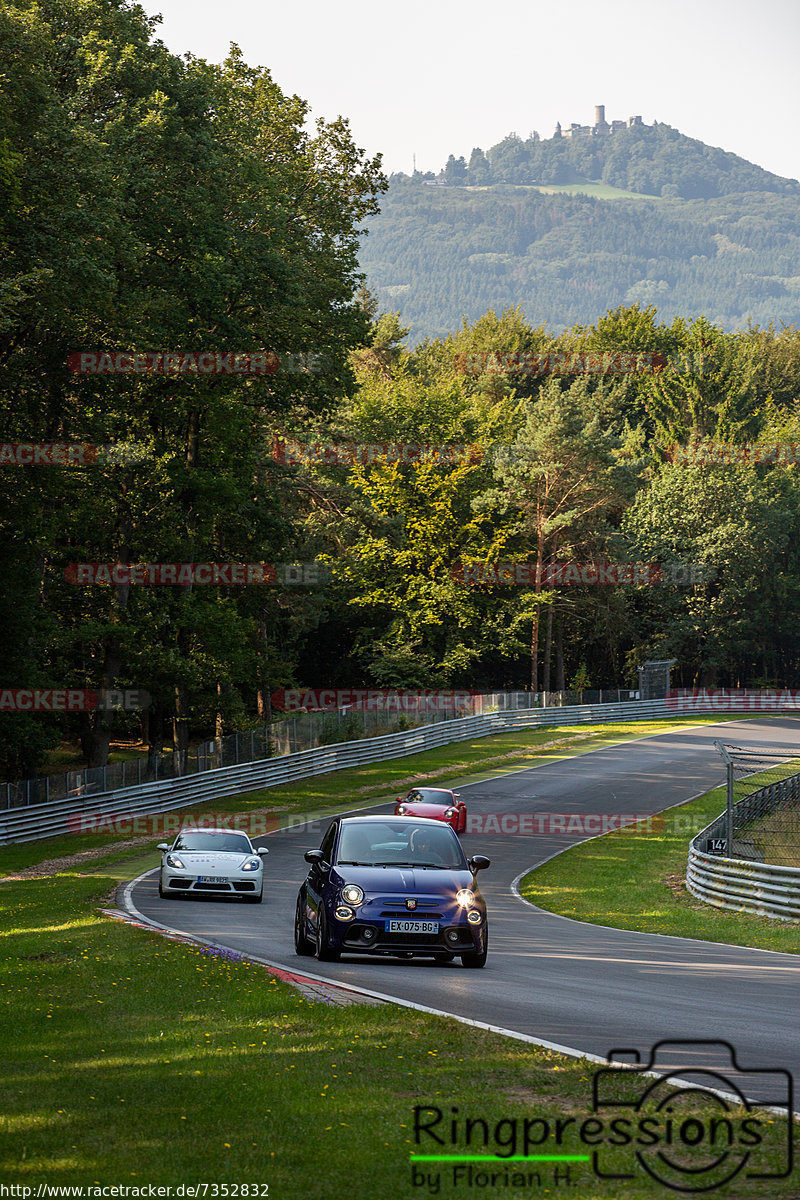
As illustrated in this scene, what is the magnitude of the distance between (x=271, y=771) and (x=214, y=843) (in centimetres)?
2174

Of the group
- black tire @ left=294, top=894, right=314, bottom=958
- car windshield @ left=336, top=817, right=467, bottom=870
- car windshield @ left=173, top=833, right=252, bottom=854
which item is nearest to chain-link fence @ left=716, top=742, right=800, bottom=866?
car windshield @ left=173, top=833, right=252, bottom=854

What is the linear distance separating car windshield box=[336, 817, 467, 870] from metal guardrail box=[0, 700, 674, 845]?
2014cm

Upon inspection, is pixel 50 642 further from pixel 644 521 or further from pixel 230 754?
pixel 644 521

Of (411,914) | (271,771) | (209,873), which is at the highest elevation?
(411,914)

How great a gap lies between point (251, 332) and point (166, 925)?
83.3ft

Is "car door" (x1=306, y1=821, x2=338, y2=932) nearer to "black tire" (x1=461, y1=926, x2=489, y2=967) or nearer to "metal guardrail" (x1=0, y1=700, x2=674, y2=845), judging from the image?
"black tire" (x1=461, y1=926, x2=489, y2=967)

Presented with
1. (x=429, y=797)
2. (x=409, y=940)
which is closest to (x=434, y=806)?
(x=429, y=797)

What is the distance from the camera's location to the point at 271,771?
43.6 m

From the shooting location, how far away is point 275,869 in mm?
26938

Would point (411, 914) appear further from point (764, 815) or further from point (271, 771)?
point (271, 771)

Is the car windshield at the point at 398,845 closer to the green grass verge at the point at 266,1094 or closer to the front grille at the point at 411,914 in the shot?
the front grille at the point at 411,914

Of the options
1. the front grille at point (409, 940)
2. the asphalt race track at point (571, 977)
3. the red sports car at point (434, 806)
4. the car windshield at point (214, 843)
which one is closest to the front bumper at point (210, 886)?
the asphalt race track at point (571, 977)

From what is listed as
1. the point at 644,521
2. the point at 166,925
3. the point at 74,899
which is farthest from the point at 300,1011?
the point at 644,521

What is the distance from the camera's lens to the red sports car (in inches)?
1235
